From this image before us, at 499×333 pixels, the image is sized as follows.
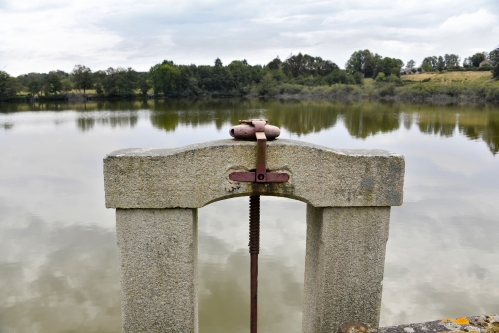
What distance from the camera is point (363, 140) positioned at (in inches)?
809

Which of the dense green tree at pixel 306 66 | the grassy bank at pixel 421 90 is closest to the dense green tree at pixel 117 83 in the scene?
the grassy bank at pixel 421 90

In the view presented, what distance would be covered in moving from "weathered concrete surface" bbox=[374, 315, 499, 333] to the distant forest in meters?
73.1

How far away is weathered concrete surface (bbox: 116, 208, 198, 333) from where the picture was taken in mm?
2871

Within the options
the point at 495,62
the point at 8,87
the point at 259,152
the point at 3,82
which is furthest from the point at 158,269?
the point at 3,82

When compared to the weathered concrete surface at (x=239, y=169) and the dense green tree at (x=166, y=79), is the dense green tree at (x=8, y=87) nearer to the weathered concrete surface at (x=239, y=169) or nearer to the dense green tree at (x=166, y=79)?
the dense green tree at (x=166, y=79)

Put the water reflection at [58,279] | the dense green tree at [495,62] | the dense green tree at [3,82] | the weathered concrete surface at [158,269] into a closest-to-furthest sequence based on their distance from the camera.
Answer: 1. the weathered concrete surface at [158,269]
2. the water reflection at [58,279]
3. the dense green tree at [495,62]
4. the dense green tree at [3,82]

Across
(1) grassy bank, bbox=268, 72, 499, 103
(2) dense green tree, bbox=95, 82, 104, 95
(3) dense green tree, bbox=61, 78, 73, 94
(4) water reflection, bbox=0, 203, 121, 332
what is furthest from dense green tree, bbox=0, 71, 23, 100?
(4) water reflection, bbox=0, 203, 121, 332

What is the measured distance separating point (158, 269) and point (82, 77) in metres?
81.3

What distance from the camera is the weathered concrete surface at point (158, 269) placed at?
287 centimetres

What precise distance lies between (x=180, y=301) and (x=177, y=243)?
0.44 metres

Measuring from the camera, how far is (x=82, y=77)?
3014 inches

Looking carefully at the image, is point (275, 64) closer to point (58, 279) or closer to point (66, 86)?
point (66, 86)

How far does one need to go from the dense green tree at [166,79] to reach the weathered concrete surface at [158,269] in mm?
82449

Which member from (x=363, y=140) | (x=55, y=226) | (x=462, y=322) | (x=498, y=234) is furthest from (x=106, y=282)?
(x=363, y=140)
